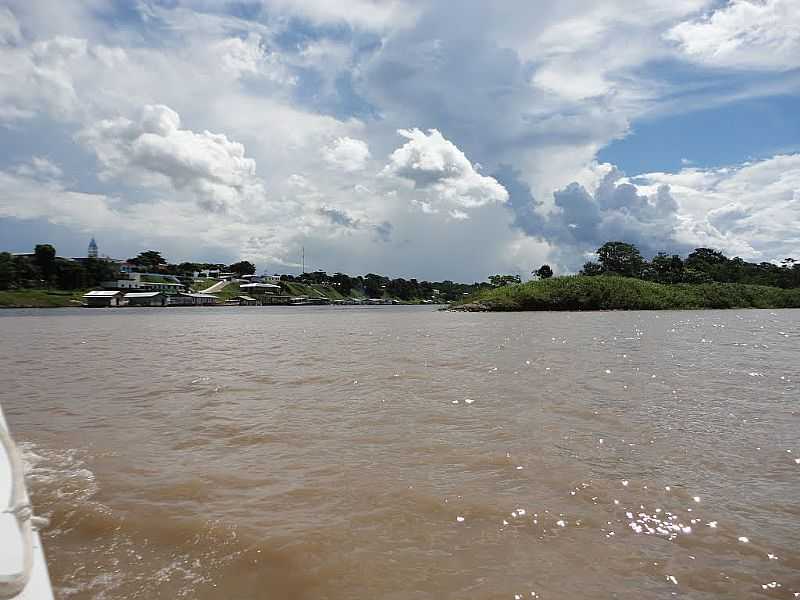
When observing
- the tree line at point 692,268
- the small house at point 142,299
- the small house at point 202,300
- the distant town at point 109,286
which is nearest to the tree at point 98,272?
the distant town at point 109,286

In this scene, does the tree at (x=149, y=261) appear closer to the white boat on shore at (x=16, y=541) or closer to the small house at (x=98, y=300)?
the small house at (x=98, y=300)

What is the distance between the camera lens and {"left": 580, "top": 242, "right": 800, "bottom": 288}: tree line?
115 metres

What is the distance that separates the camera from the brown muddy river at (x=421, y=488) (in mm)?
3773

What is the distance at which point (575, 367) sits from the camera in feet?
48.6

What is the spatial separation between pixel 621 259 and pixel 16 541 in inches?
5513

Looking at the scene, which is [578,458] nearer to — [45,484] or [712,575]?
[712,575]

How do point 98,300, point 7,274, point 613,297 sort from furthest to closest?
point 98,300, point 7,274, point 613,297

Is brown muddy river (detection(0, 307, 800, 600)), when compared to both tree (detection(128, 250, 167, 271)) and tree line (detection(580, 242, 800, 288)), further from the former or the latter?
tree (detection(128, 250, 167, 271))

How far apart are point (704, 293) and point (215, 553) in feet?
351

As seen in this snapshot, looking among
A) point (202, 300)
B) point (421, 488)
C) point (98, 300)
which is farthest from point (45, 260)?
point (421, 488)

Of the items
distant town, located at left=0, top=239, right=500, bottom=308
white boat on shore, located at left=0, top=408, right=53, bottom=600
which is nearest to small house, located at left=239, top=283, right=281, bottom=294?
distant town, located at left=0, top=239, right=500, bottom=308

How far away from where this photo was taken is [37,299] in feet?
344

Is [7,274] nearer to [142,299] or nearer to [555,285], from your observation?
[142,299]

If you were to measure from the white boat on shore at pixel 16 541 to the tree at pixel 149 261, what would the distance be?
18916 centimetres
